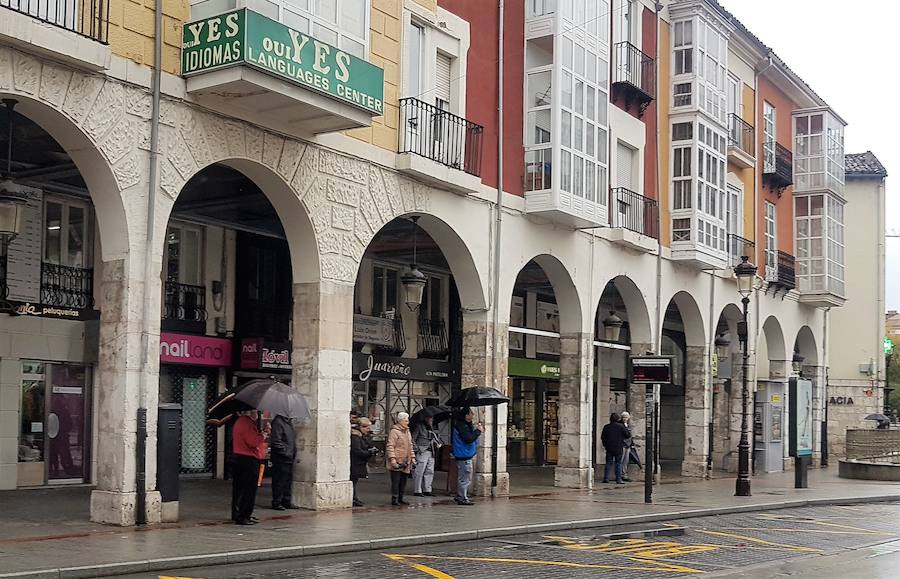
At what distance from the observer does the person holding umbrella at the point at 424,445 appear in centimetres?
1972

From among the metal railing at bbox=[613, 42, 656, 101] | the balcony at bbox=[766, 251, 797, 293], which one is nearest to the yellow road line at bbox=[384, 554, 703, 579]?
the metal railing at bbox=[613, 42, 656, 101]

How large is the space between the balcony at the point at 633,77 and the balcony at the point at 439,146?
6119mm

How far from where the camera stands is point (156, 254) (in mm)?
14469

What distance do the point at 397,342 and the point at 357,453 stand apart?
30.1 ft

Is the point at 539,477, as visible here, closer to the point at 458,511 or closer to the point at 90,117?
the point at 458,511

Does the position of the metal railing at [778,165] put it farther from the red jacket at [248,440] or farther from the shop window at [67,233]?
the red jacket at [248,440]

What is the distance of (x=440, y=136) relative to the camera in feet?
64.7

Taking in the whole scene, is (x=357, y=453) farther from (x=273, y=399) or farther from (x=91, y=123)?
(x=91, y=123)

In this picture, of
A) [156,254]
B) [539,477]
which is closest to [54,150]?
[156,254]

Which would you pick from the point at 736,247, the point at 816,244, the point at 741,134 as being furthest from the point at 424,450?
the point at 816,244

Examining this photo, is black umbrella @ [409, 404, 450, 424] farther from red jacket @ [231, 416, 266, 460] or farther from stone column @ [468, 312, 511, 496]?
red jacket @ [231, 416, 266, 460]

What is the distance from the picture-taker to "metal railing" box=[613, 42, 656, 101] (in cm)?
2581

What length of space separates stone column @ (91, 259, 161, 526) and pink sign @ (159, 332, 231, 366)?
23.0 feet

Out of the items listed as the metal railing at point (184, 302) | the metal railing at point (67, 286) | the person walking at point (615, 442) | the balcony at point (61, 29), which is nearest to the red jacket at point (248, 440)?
the balcony at point (61, 29)
